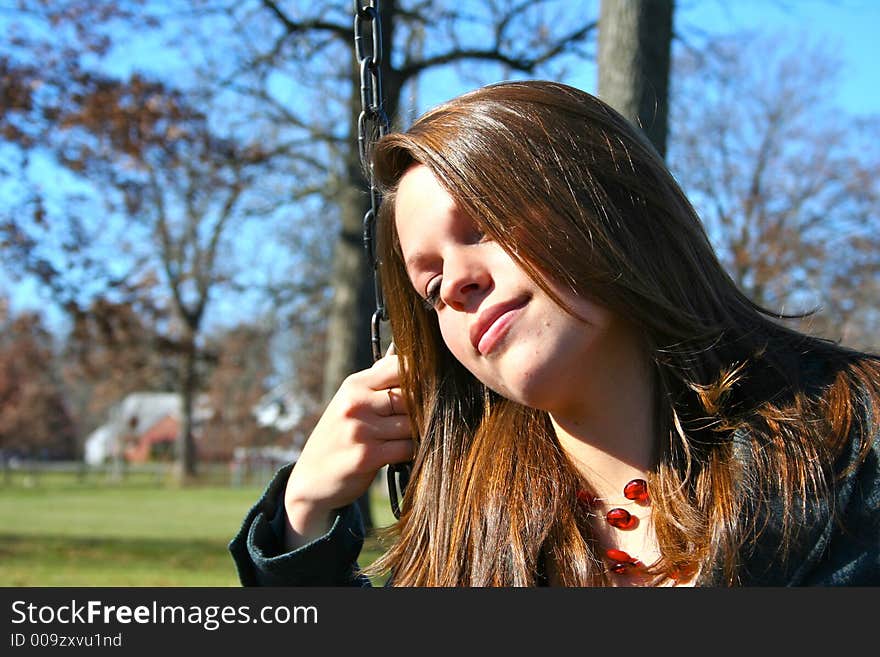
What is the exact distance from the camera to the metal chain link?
2027 millimetres

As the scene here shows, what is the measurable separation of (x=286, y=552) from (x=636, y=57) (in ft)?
8.07

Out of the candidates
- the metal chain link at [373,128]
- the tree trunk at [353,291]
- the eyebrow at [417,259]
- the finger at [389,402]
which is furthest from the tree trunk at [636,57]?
the tree trunk at [353,291]

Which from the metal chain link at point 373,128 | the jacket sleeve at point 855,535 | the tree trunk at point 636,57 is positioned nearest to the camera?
the jacket sleeve at point 855,535

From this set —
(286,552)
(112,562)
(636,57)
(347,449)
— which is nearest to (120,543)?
(112,562)

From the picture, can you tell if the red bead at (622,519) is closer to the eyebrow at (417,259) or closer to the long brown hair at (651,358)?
the long brown hair at (651,358)

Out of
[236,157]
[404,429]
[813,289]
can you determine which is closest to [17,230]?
[236,157]

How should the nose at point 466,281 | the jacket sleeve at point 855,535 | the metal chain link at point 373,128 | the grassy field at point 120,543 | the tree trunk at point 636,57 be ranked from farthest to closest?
the grassy field at point 120,543
the tree trunk at point 636,57
the metal chain link at point 373,128
the nose at point 466,281
the jacket sleeve at point 855,535

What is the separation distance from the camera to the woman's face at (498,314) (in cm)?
151

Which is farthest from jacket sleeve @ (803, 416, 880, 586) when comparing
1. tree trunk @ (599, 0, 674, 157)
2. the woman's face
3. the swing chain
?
tree trunk @ (599, 0, 674, 157)

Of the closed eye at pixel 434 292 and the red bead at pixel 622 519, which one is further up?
the closed eye at pixel 434 292

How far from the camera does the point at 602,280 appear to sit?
154cm

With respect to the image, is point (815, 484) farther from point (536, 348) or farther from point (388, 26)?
point (388, 26)

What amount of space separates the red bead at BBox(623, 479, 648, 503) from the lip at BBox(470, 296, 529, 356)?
36 centimetres

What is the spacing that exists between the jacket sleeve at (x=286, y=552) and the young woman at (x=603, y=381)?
0.12 m
